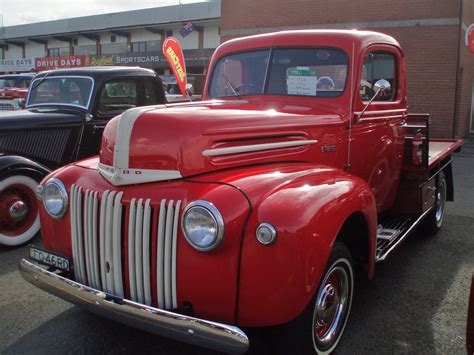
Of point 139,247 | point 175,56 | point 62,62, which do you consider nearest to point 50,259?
point 139,247

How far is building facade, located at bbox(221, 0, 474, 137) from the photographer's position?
1212cm

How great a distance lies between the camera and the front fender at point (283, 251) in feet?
7.00

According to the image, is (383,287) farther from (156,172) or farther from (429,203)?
(156,172)

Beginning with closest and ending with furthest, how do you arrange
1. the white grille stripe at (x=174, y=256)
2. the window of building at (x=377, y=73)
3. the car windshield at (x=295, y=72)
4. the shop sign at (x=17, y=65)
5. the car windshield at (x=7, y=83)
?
the white grille stripe at (x=174, y=256), the car windshield at (x=295, y=72), the window of building at (x=377, y=73), the car windshield at (x=7, y=83), the shop sign at (x=17, y=65)

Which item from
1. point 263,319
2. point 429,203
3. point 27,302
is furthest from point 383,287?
point 27,302

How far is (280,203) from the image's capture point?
2258 millimetres

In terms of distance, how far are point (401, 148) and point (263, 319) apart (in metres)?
2.86

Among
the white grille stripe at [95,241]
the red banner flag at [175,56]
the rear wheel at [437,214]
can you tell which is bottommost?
the rear wheel at [437,214]

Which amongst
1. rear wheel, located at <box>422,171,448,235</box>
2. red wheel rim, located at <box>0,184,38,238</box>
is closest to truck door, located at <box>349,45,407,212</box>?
rear wheel, located at <box>422,171,448,235</box>

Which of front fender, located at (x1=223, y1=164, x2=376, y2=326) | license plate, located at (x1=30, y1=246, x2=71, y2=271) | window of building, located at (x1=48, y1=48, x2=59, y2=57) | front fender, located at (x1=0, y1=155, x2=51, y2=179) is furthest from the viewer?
window of building, located at (x1=48, y1=48, x2=59, y2=57)

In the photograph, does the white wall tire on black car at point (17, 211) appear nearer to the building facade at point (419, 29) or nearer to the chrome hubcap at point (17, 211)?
the chrome hubcap at point (17, 211)

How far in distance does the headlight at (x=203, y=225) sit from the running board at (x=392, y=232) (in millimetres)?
1487

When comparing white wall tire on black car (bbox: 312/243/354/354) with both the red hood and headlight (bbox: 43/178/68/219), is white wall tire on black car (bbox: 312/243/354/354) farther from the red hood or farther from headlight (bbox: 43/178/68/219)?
headlight (bbox: 43/178/68/219)

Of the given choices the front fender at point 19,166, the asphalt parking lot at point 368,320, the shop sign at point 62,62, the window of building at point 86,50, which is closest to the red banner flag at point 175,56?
the front fender at point 19,166
